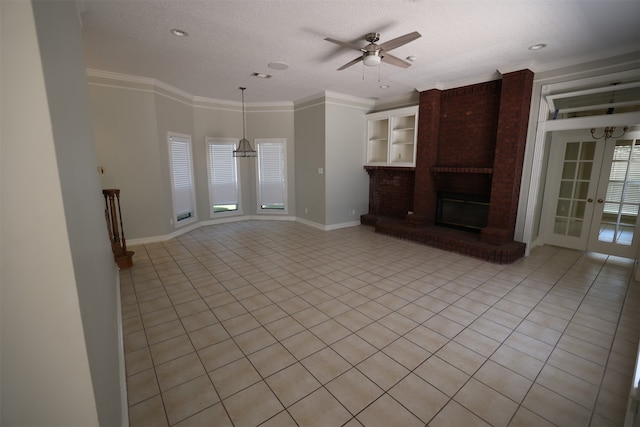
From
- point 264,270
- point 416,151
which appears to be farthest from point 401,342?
point 416,151

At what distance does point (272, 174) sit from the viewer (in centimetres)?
719

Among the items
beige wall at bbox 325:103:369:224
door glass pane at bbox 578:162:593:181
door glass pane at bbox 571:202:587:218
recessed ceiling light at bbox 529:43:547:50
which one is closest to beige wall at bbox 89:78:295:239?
beige wall at bbox 325:103:369:224

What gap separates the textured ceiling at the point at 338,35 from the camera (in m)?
2.65

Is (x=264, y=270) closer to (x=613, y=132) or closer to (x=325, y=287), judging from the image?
(x=325, y=287)

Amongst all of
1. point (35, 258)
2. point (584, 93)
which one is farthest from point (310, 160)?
point (35, 258)

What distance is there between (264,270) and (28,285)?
335cm

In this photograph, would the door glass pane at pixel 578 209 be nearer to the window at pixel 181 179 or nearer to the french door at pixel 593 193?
the french door at pixel 593 193

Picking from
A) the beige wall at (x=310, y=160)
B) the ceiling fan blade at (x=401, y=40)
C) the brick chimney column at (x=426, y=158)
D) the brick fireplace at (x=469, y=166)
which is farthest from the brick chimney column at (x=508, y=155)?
the beige wall at (x=310, y=160)

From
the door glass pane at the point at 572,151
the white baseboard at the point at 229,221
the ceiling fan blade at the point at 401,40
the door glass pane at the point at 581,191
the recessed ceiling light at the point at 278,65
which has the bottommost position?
the white baseboard at the point at 229,221

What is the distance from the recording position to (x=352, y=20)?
9.44 ft

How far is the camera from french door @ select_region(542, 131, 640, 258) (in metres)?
4.25

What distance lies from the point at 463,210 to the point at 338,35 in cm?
400

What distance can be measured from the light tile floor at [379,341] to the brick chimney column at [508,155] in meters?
0.65

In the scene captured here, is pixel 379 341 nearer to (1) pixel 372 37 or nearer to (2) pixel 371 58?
(2) pixel 371 58
